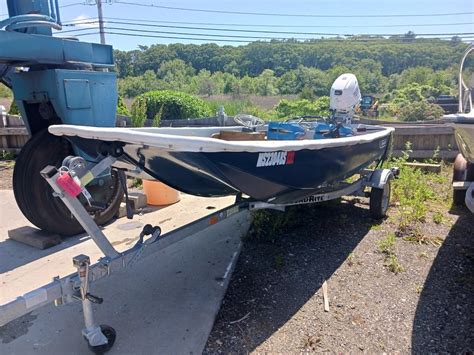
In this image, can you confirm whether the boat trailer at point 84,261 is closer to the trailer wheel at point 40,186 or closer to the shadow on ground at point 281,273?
the shadow on ground at point 281,273

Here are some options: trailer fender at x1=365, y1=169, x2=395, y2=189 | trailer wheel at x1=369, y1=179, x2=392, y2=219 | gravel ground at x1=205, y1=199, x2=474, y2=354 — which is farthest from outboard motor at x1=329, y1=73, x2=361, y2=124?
gravel ground at x1=205, y1=199, x2=474, y2=354

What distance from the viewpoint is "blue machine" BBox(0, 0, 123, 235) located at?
3850 mm

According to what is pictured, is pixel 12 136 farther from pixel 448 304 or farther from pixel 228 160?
pixel 448 304

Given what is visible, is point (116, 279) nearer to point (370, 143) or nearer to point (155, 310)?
point (155, 310)

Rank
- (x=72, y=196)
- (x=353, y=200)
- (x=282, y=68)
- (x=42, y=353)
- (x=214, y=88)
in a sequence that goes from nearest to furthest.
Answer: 1. (x=72, y=196)
2. (x=42, y=353)
3. (x=353, y=200)
4. (x=214, y=88)
5. (x=282, y=68)

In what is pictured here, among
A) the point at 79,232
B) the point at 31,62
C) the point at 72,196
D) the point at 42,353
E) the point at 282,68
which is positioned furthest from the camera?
the point at 282,68

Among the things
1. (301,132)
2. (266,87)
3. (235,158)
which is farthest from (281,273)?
(266,87)

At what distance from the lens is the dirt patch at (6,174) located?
6766 mm

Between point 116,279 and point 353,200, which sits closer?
point 116,279

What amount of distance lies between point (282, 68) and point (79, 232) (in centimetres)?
9335

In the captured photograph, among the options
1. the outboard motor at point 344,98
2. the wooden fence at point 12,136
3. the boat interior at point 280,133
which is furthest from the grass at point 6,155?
the outboard motor at point 344,98

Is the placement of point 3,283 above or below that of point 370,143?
below

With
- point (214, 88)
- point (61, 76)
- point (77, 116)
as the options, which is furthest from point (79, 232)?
point (214, 88)

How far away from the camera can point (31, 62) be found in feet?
12.5
